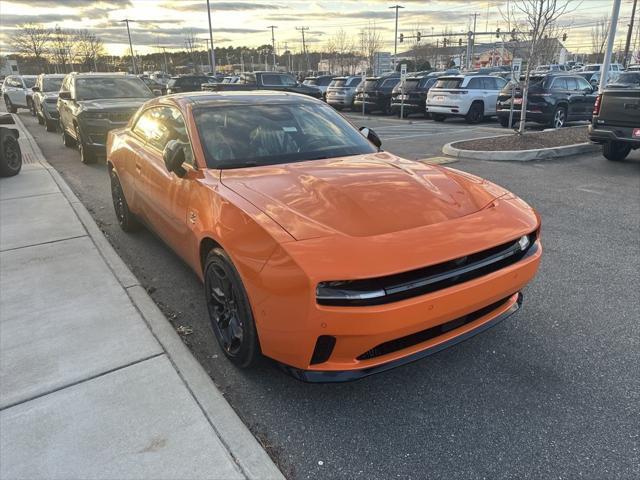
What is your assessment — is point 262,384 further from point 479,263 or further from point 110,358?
point 479,263

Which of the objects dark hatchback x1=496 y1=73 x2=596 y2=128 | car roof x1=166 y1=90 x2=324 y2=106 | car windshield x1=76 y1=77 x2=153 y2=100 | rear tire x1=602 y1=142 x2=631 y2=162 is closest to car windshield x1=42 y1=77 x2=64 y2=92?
car windshield x1=76 y1=77 x2=153 y2=100

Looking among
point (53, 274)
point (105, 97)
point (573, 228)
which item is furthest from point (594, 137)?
point (105, 97)

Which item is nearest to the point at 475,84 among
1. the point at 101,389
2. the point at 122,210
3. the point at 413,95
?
the point at 413,95

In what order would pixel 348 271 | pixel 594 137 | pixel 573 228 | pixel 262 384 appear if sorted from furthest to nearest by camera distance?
1. pixel 594 137
2. pixel 573 228
3. pixel 262 384
4. pixel 348 271

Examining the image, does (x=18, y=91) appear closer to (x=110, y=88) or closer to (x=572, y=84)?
A: (x=110, y=88)

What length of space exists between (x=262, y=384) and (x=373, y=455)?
814mm

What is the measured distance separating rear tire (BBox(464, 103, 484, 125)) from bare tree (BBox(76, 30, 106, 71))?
65721 mm

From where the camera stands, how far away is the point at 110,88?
11055 millimetres

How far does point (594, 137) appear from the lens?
8.86 meters

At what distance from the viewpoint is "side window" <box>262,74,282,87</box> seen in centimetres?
2109

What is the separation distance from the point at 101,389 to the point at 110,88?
10.0 meters

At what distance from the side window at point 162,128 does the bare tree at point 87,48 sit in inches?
2886

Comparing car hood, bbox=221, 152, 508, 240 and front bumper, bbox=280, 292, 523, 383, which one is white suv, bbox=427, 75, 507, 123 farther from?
front bumper, bbox=280, 292, 523, 383

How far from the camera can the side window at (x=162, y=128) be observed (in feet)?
12.4
